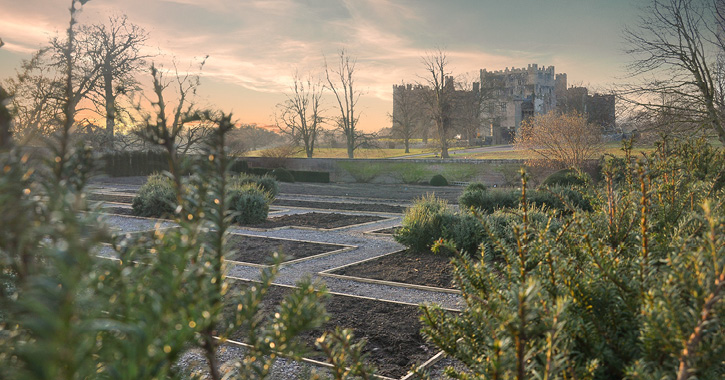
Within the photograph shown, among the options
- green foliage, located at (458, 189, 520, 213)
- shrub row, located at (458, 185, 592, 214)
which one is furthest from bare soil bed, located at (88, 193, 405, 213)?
shrub row, located at (458, 185, 592, 214)

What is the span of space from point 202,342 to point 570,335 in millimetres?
1371

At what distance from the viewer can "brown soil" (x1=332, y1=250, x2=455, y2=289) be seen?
9406 mm

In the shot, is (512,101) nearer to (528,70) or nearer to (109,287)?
(528,70)

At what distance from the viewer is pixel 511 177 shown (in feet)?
113

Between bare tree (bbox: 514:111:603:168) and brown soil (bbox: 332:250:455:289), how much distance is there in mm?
18738

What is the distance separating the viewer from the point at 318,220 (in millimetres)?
17281

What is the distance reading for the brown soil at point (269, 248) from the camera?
11.4 meters

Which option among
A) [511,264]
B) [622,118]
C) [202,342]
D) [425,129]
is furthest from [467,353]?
[425,129]

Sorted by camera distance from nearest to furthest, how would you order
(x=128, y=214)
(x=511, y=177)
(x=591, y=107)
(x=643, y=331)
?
(x=643, y=331), (x=128, y=214), (x=511, y=177), (x=591, y=107)

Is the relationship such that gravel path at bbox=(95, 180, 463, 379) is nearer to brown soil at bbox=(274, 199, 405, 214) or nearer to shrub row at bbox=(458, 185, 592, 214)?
brown soil at bbox=(274, 199, 405, 214)

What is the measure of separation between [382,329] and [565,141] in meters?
24.1

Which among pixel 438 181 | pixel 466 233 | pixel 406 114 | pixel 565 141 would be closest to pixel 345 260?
pixel 466 233

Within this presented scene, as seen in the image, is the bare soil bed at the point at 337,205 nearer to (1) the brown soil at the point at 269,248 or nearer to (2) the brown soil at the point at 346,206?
(2) the brown soil at the point at 346,206

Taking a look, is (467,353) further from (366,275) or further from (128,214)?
(128,214)
